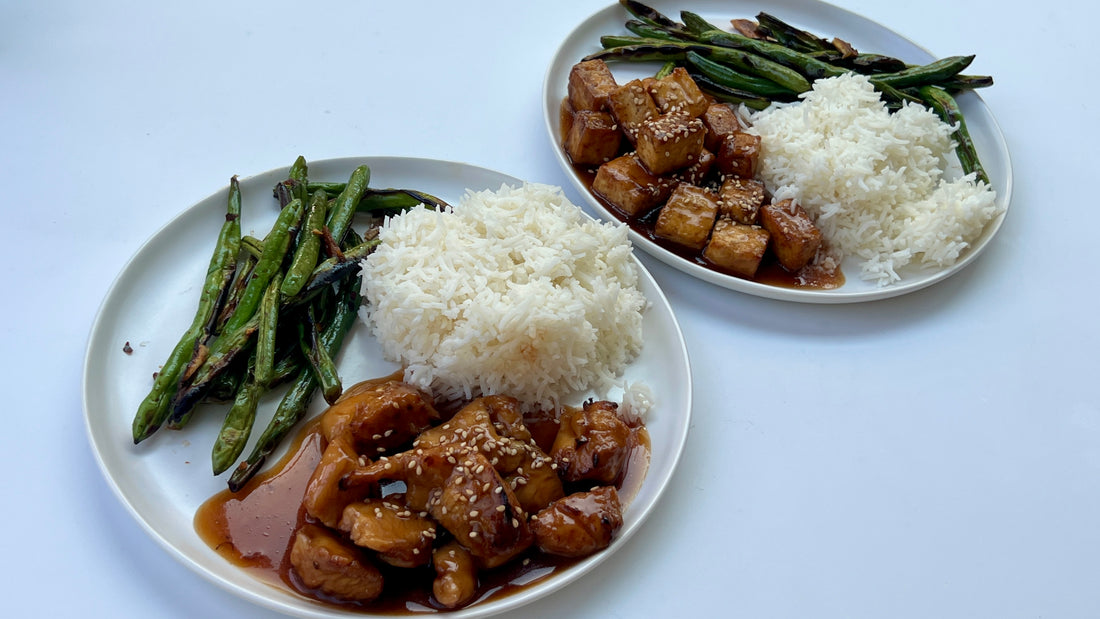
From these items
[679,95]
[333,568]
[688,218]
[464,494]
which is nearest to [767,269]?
[688,218]

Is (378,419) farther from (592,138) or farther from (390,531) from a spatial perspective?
(592,138)

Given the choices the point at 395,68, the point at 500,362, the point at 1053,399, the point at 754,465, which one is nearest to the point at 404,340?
the point at 500,362

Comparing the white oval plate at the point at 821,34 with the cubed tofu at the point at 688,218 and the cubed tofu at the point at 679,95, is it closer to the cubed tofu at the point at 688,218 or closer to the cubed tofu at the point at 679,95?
the cubed tofu at the point at 688,218

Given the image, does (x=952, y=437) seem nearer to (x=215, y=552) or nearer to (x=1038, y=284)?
(x=1038, y=284)

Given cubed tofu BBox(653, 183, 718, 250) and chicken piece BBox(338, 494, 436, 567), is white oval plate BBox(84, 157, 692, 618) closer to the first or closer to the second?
chicken piece BBox(338, 494, 436, 567)

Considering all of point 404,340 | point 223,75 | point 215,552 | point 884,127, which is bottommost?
point 215,552

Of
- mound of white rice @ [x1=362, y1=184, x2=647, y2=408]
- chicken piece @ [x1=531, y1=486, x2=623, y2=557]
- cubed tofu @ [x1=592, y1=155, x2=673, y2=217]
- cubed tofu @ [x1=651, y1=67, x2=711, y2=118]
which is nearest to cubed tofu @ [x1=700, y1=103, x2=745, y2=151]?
cubed tofu @ [x1=651, y1=67, x2=711, y2=118]
